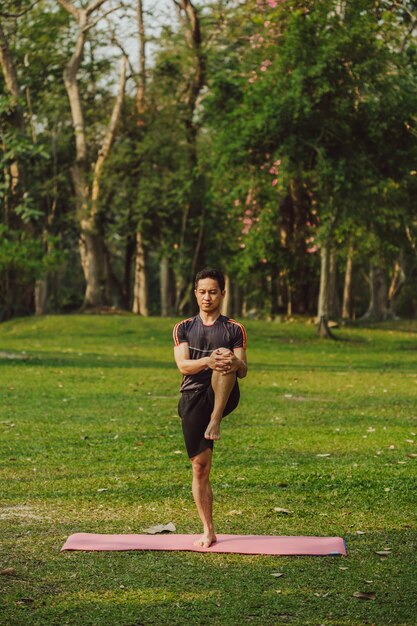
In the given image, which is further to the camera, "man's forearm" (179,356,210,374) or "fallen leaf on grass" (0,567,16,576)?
"man's forearm" (179,356,210,374)

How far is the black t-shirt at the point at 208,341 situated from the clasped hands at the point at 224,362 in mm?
153

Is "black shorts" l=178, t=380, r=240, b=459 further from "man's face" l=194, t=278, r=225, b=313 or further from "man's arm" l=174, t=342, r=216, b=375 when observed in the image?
"man's face" l=194, t=278, r=225, b=313

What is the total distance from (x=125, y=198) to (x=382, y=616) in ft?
108

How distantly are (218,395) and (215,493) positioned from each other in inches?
90.4

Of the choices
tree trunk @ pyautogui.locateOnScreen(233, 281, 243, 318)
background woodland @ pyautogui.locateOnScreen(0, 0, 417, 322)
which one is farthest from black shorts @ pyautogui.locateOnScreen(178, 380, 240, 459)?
tree trunk @ pyautogui.locateOnScreen(233, 281, 243, 318)

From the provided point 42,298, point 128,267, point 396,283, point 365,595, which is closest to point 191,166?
point 128,267

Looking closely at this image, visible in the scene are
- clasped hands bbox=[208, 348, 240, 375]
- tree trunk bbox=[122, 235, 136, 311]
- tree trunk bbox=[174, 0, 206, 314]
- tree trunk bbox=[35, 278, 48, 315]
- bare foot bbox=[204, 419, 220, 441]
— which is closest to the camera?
clasped hands bbox=[208, 348, 240, 375]

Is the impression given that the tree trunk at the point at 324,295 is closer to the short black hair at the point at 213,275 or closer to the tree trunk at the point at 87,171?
the tree trunk at the point at 87,171

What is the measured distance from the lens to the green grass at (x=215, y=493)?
6.02m

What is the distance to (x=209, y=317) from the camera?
7.12 meters

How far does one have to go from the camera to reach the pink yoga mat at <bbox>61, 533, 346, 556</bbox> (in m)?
7.06

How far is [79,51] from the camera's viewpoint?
3550 centimetres

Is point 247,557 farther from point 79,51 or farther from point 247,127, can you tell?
point 79,51

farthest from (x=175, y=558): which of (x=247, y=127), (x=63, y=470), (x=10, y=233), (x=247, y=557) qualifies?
(x=10, y=233)
